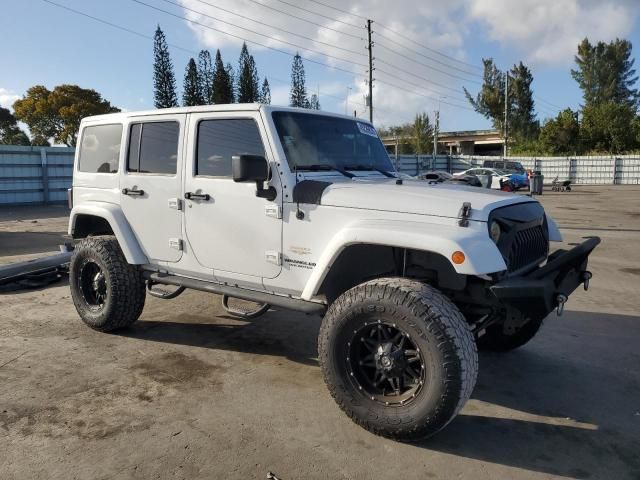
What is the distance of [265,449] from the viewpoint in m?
3.08

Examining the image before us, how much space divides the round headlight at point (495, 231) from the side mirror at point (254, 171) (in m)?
1.49

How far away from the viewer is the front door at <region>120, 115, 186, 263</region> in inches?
174

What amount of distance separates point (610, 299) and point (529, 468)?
14.4 ft

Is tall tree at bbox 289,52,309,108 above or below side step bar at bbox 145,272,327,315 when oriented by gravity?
above

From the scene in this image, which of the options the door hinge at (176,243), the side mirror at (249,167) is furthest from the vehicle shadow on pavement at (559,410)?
the door hinge at (176,243)

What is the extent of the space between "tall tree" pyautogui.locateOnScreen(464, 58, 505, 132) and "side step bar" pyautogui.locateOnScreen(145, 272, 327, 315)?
7258 cm

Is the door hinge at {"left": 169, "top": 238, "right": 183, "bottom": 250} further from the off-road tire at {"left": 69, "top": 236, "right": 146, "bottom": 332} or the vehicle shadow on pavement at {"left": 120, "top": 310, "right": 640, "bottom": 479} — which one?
the vehicle shadow on pavement at {"left": 120, "top": 310, "right": 640, "bottom": 479}

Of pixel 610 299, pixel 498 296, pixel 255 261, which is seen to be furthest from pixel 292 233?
pixel 610 299

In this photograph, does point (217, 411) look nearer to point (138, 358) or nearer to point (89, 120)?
point (138, 358)

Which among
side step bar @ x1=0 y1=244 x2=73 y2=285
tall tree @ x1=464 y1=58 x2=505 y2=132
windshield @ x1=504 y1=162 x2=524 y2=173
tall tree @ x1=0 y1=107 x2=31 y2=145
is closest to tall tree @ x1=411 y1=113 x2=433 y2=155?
tall tree @ x1=464 y1=58 x2=505 y2=132

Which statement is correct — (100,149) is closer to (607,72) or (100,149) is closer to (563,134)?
(563,134)

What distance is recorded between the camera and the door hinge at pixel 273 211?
3.74m

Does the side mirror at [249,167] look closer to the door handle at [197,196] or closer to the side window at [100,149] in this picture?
the door handle at [197,196]

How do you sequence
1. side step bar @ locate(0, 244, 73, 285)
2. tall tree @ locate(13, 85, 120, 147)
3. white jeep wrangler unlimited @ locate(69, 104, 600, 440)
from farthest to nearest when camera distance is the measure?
tall tree @ locate(13, 85, 120, 147) < side step bar @ locate(0, 244, 73, 285) < white jeep wrangler unlimited @ locate(69, 104, 600, 440)
